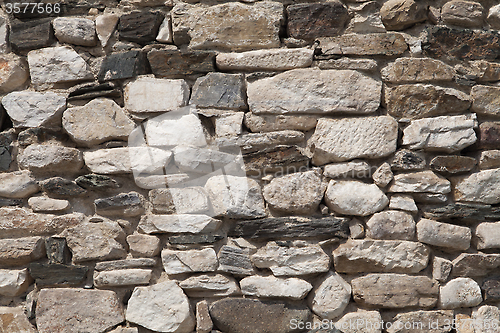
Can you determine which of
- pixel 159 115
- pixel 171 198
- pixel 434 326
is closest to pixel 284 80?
pixel 159 115

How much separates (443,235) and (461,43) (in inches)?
33.9

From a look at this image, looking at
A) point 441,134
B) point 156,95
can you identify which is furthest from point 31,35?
point 441,134

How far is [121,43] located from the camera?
166cm

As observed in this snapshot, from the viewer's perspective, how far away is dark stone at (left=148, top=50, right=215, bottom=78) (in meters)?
1.61

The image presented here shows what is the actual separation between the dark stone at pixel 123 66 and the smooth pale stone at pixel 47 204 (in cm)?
58

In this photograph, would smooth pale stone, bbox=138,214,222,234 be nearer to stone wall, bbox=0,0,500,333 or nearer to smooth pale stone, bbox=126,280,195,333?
stone wall, bbox=0,0,500,333

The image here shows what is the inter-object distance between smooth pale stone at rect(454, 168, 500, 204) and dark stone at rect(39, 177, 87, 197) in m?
1.66

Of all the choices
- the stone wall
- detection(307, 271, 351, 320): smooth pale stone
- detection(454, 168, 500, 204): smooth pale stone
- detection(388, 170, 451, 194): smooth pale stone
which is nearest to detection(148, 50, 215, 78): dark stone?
the stone wall


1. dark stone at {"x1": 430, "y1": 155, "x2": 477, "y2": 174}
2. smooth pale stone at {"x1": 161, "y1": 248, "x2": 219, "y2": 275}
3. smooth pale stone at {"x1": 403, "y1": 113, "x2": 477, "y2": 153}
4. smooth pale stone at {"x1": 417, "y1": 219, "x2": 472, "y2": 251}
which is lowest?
smooth pale stone at {"x1": 161, "y1": 248, "x2": 219, "y2": 275}

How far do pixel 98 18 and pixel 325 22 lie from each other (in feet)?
3.43

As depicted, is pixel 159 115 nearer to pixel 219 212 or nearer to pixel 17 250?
pixel 219 212

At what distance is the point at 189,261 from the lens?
151cm

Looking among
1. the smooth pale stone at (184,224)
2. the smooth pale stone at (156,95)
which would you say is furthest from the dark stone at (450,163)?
the smooth pale stone at (156,95)

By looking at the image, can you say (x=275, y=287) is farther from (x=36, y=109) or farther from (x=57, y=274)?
(x=36, y=109)
